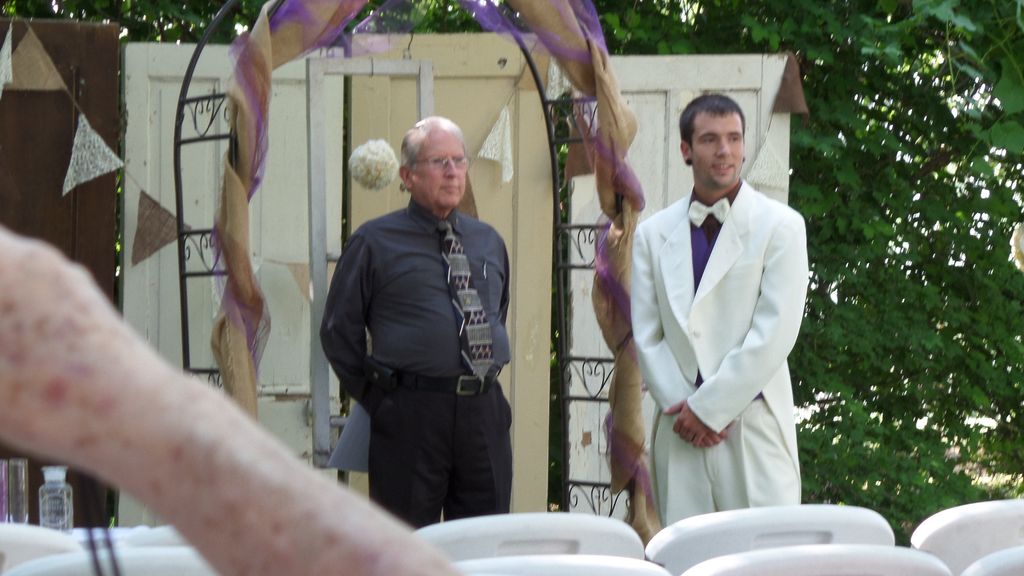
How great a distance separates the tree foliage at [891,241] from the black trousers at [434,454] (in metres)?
1.92

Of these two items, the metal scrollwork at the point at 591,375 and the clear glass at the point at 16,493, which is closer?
Answer: the clear glass at the point at 16,493

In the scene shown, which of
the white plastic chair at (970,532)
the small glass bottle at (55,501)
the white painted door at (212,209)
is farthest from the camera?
the white painted door at (212,209)

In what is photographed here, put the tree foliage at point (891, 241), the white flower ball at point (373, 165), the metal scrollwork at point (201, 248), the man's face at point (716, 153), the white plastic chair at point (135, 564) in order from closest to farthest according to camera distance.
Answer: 1. the white plastic chair at point (135, 564)
2. the man's face at point (716, 153)
3. the white flower ball at point (373, 165)
4. the metal scrollwork at point (201, 248)
5. the tree foliage at point (891, 241)

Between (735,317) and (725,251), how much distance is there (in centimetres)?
17

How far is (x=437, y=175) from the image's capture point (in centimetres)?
414

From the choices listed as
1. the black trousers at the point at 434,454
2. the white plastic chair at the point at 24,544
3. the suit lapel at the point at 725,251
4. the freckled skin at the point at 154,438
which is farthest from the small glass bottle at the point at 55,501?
the freckled skin at the point at 154,438

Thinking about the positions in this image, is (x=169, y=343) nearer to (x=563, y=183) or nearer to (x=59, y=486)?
(x=563, y=183)

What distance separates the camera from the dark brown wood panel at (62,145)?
15.5 ft

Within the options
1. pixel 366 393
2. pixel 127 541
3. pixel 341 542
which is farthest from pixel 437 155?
pixel 341 542

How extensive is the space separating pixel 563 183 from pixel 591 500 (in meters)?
1.22

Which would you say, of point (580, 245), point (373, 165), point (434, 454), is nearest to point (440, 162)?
point (373, 165)

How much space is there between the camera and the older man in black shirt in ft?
13.1

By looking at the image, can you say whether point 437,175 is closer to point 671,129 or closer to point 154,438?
point 671,129

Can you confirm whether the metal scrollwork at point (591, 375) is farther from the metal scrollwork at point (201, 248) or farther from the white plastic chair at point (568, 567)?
the white plastic chair at point (568, 567)
